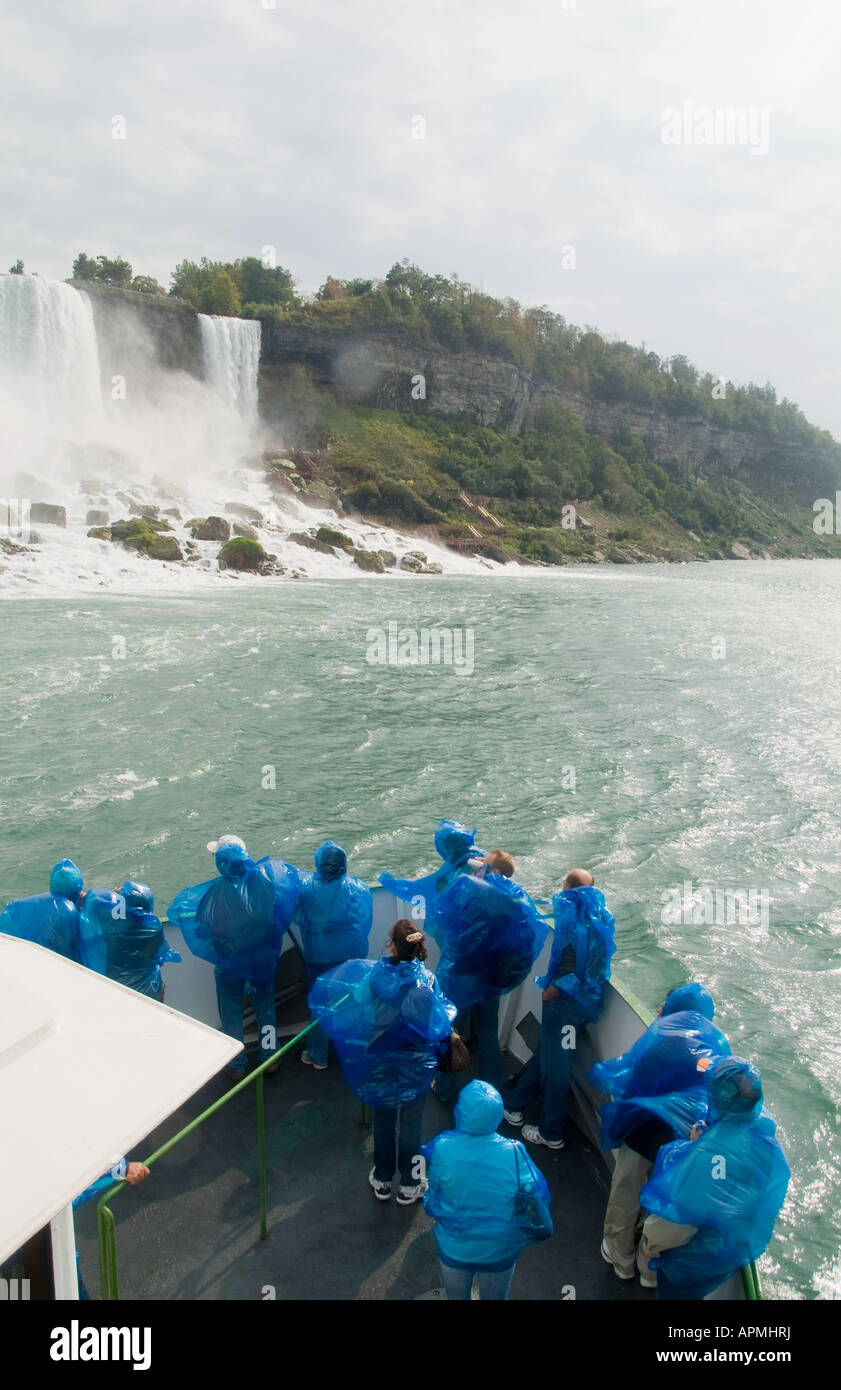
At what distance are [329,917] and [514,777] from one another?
31.8 feet

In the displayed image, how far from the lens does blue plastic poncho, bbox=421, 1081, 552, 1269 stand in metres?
3.50

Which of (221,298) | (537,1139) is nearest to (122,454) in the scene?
(221,298)

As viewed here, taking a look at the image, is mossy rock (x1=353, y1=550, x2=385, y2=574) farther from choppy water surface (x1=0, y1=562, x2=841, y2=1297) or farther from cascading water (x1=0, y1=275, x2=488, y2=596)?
choppy water surface (x1=0, y1=562, x2=841, y2=1297)

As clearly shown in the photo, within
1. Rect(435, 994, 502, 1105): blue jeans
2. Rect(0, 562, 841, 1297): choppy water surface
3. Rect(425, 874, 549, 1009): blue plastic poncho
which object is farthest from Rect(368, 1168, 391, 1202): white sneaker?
Rect(0, 562, 841, 1297): choppy water surface

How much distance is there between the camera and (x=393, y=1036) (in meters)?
4.33

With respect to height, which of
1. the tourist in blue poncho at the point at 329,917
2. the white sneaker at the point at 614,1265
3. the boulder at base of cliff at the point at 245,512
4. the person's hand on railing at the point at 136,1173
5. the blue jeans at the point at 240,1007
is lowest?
the white sneaker at the point at 614,1265

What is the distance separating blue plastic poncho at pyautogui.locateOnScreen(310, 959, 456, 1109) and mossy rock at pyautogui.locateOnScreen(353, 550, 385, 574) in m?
42.8

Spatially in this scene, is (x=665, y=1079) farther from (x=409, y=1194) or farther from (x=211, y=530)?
(x=211, y=530)

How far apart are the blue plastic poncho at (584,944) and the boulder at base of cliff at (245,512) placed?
45042 mm

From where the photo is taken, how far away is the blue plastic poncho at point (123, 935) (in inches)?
210

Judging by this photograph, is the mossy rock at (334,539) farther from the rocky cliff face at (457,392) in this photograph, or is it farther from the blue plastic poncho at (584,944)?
the blue plastic poncho at (584,944)

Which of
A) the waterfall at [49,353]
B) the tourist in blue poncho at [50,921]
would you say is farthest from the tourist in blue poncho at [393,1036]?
the waterfall at [49,353]

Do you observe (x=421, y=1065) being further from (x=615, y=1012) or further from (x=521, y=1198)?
(x=615, y=1012)

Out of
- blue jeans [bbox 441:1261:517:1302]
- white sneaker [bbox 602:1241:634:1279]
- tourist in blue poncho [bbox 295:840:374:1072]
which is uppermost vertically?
tourist in blue poncho [bbox 295:840:374:1072]
